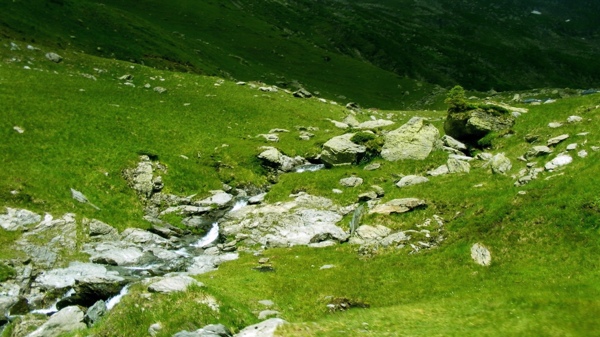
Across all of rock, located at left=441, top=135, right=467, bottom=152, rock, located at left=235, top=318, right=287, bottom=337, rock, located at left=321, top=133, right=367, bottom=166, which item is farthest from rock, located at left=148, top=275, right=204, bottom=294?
rock, located at left=441, top=135, right=467, bottom=152

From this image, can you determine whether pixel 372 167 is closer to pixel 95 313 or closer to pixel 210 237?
pixel 210 237

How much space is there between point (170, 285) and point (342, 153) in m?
30.0

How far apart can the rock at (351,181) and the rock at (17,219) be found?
2654cm

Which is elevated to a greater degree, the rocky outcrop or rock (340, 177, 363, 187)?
rock (340, 177, 363, 187)

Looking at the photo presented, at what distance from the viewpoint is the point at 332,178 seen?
45.3m

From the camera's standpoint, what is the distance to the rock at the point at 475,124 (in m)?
48.2

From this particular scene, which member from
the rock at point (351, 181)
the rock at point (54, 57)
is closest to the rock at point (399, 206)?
the rock at point (351, 181)

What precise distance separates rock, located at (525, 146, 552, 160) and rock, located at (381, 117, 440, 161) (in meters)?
11.1

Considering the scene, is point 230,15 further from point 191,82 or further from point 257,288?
point 257,288

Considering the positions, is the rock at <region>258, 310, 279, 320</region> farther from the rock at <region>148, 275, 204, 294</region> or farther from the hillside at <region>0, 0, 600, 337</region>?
the rock at <region>148, 275, 204, 294</region>

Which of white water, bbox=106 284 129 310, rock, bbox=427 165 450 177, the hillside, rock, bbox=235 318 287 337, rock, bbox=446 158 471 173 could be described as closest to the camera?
rock, bbox=235 318 287 337

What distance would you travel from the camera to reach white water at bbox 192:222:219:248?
36.3 meters

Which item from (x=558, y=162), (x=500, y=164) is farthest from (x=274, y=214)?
(x=558, y=162)

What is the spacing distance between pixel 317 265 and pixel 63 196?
20.9 metres
